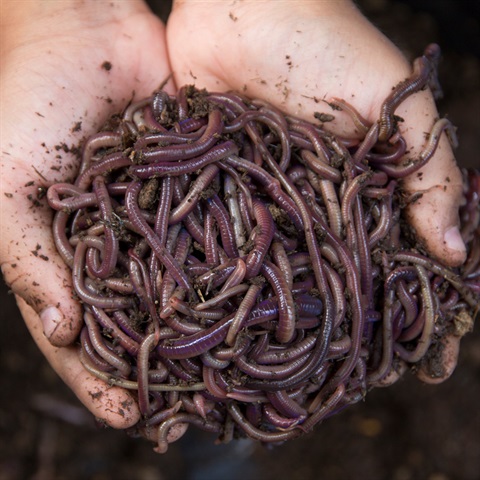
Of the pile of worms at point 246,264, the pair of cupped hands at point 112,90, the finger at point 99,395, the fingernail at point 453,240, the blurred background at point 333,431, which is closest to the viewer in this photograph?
the pile of worms at point 246,264

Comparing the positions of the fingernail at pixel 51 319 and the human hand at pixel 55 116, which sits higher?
the human hand at pixel 55 116

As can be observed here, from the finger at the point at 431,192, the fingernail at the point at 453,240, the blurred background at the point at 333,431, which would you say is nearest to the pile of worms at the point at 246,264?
the finger at the point at 431,192

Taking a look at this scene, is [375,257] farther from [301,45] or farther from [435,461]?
[435,461]

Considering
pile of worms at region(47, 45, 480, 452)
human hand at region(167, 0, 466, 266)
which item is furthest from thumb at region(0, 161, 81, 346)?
human hand at region(167, 0, 466, 266)

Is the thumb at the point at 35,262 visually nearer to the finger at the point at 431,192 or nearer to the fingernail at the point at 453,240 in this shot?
the finger at the point at 431,192

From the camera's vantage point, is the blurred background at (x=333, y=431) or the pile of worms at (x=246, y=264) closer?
the pile of worms at (x=246, y=264)

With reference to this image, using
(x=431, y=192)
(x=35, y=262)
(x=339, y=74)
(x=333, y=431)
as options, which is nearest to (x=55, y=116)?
(x=35, y=262)

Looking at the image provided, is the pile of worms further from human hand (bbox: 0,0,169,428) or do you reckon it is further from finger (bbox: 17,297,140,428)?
human hand (bbox: 0,0,169,428)
